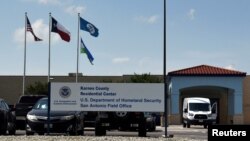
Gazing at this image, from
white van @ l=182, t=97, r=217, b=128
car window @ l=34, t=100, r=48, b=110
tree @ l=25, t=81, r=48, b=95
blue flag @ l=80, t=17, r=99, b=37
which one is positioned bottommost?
white van @ l=182, t=97, r=217, b=128

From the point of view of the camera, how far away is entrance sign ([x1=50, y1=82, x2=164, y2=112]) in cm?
2145

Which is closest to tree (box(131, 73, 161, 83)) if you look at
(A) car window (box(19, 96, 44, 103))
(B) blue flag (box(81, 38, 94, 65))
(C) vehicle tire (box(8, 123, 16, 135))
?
(B) blue flag (box(81, 38, 94, 65))

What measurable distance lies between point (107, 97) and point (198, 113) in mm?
25029

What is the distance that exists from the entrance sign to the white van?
23.8 meters

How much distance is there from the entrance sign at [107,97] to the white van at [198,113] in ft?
78.2

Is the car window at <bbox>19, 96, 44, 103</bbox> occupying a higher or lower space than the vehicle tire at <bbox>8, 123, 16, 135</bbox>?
higher

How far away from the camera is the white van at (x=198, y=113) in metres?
45.3

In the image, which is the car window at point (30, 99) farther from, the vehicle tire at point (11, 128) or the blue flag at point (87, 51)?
the blue flag at point (87, 51)

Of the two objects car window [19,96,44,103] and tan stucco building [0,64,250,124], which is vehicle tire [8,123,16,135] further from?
tan stucco building [0,64,250,124]

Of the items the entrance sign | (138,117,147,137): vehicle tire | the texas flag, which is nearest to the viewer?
the entrance sign

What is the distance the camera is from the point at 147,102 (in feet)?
70.4

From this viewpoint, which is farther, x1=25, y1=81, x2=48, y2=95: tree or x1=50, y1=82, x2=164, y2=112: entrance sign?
x1=25, y1=81, x2=48, y2=95: tree

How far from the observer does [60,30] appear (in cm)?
4347

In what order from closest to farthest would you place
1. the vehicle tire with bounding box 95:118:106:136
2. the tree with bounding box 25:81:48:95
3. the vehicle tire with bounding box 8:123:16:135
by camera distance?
the vehicle tire with bounding box 95:118:106:136
the vehicle tire with bounding box 8:123:16:135
the tree with bounding box 25:81:48:95
